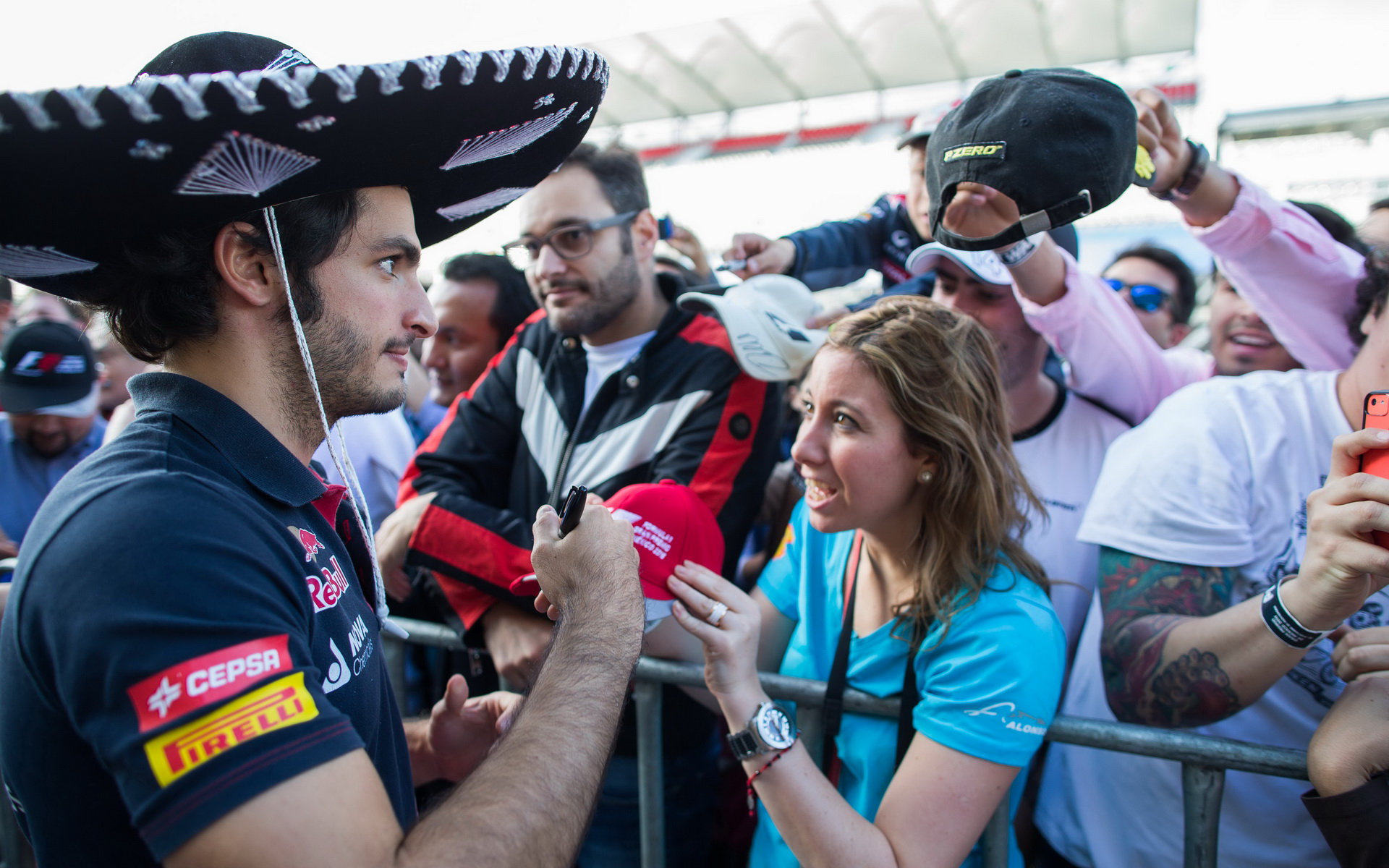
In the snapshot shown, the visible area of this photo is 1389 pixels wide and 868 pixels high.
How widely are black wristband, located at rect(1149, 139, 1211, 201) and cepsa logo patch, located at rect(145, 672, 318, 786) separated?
208 centimetres

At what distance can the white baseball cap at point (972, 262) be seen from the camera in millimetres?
2432

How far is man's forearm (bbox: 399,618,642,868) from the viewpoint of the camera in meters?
0.95

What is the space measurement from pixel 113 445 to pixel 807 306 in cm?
187

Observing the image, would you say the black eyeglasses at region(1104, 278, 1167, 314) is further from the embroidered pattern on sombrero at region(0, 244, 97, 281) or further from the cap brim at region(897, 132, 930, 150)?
the embroidered pattern on sombrero at region(0, 244, 97, 281)

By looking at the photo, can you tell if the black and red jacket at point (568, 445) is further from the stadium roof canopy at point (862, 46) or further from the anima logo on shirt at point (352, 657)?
the stadium roof canopy at point (862, 46)

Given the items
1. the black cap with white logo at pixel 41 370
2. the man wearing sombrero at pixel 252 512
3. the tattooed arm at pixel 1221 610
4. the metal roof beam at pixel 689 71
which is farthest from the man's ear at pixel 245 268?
the metal roof beam at pixel 689 71

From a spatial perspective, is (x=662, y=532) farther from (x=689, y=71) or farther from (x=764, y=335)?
(x=689, y=71)

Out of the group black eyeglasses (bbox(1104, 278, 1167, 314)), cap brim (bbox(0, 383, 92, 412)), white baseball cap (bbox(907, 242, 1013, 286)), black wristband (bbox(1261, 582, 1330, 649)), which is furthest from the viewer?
cap brim (bbox(0, 383, 92, 412))

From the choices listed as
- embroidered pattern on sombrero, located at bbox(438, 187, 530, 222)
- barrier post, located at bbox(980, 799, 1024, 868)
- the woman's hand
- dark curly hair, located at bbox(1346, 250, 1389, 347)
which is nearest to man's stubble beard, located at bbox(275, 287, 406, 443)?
embroidered pattern on sombrero, located at bbox(438, 187, 530, 222)

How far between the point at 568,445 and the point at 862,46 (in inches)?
906

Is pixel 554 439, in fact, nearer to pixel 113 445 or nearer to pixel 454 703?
pixel 454 703

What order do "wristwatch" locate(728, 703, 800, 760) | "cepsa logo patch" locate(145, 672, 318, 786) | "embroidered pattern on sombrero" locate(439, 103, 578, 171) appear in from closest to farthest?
1. "cepsa logo patch" locate(145, 672, 318, 786)
2. "embroidered pattern on sombrero" locate(439, 103, 578, 171)
3. "wristwatch" locate(728, 703, 800, 760)

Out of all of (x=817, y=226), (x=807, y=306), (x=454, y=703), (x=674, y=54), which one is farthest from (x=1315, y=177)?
(x=674, y=54)

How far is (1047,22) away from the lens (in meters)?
20.0
